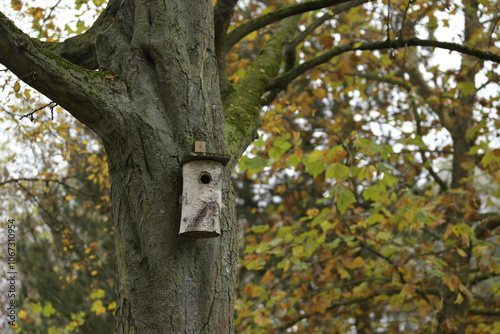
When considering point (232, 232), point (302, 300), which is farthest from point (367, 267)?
point (232, 232)

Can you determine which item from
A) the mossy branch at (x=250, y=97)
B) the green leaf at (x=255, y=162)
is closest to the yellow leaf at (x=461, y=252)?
the green leaf at (x=255, y=162)

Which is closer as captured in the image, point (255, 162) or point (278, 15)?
point (278, 15)

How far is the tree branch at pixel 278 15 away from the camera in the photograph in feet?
13.6

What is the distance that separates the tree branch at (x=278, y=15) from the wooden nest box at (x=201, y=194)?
5.27 feet

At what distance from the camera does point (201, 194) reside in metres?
2.81

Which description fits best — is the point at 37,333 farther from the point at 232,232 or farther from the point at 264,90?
the point at 232,232

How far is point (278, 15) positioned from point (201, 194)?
203 centimetres

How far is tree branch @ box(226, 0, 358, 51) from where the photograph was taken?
4.16 meters

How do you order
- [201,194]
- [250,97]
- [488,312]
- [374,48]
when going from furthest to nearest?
[488,312], [374,48], [250,97], [201,194]

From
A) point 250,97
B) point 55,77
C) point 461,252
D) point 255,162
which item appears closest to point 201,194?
point 55,77

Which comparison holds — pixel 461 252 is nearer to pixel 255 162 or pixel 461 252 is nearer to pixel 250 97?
pixel 255 162

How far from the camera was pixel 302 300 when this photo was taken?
8266 millimetres

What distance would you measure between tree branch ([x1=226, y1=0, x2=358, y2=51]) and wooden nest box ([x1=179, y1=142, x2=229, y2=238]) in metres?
1.61

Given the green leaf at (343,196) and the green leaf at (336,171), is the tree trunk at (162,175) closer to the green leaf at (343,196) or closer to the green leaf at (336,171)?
the green leaf at (336,171)
